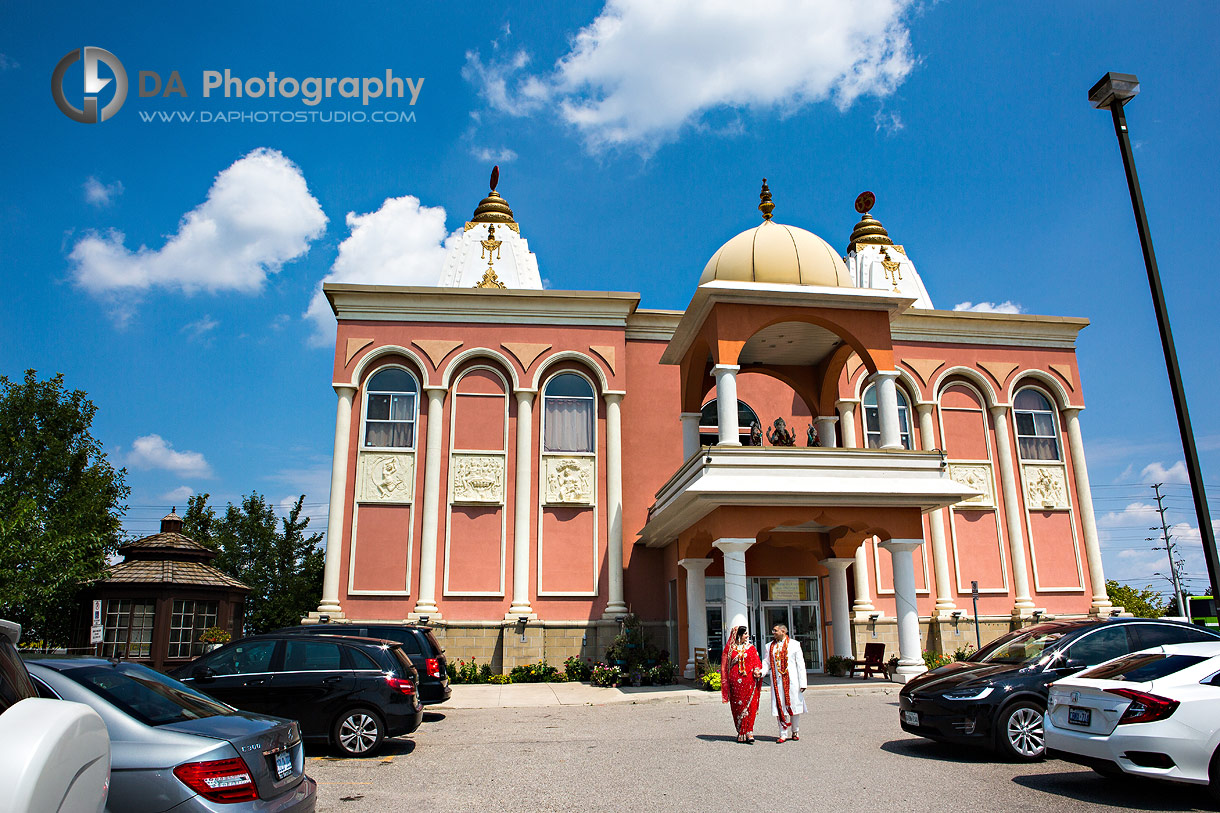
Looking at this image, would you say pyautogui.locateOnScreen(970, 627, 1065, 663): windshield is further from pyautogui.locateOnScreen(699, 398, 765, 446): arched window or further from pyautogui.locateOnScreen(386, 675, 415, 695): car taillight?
pyautogui.locateOnScreen(699, 398, 765, 446): arched window

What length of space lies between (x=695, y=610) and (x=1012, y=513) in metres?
12.7

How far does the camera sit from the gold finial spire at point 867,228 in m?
34.0

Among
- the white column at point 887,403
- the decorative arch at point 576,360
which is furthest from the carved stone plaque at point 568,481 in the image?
the white column at point 887,403

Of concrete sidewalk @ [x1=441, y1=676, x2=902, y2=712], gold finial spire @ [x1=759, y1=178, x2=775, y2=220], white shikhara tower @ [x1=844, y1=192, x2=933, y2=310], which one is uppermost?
white shikhara tower @ [x1=844, y1=192, x2=933, y2=310]

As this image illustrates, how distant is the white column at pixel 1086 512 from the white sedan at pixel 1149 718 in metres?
20.7

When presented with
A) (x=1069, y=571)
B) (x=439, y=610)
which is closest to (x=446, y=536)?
(x=439, y=610)

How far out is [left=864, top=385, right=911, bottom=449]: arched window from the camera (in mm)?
27047

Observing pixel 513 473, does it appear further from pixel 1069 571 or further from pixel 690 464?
pixel 1069 571

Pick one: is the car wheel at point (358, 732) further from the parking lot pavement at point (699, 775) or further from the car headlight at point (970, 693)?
the car headlight at point (970, 693)

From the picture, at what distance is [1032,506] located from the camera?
88.8 feet

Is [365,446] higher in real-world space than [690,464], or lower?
higher

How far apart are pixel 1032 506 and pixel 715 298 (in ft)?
47.4

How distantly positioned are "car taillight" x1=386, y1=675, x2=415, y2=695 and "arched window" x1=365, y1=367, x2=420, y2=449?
1483cm

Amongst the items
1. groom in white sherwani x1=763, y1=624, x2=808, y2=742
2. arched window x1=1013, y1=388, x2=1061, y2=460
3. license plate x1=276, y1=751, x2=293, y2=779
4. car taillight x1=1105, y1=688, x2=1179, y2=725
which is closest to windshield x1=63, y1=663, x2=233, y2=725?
license plate x1=276, y1=751, x2=293, y2=779
